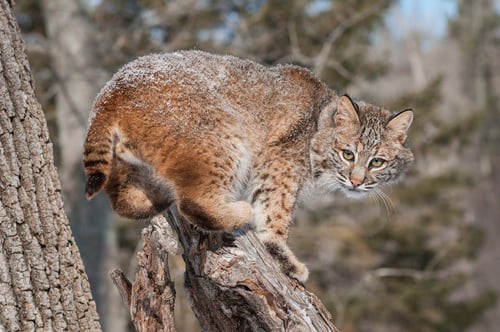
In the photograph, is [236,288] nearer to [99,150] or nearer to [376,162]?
[99,150]

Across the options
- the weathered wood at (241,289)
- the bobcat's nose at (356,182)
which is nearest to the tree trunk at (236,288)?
the weathered wood at (241,289)

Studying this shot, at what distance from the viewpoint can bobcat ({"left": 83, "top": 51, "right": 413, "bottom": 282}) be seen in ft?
12.1

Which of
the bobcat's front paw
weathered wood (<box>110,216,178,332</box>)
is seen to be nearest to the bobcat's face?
the bobcat's front paw

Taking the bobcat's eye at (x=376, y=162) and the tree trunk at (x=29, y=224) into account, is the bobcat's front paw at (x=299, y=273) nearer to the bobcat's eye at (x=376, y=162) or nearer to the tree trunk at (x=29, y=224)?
the bobcat's eye at (x=376, y=162)

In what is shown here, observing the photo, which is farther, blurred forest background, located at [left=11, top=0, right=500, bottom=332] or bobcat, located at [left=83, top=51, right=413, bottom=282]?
blurred forest background, located at [left=11, top=0, right=500, bottom=332]

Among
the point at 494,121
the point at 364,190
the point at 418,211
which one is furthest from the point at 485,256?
the point at 364,190

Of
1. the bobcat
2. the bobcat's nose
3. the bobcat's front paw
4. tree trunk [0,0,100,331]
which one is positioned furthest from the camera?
the bobcat's nose

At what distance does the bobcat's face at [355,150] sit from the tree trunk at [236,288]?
819 millimetres

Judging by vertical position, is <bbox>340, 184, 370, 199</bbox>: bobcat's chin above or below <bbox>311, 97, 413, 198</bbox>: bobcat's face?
below

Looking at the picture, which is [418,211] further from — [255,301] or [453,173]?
[255,301]

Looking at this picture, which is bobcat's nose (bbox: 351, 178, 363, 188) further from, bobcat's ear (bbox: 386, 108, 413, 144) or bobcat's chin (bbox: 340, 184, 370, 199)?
bobcat's ear (bbox: 386, 108, 413, 144)

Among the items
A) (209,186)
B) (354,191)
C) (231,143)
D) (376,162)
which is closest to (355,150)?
(376,162)

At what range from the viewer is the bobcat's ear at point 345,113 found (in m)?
4.54

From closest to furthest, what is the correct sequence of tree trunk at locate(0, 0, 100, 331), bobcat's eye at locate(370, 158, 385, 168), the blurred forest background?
tree trunk at locate(0, 0, 100, 331) → bobcat's eye at locate(370, 158, 385, 168) → the blurred forest background
